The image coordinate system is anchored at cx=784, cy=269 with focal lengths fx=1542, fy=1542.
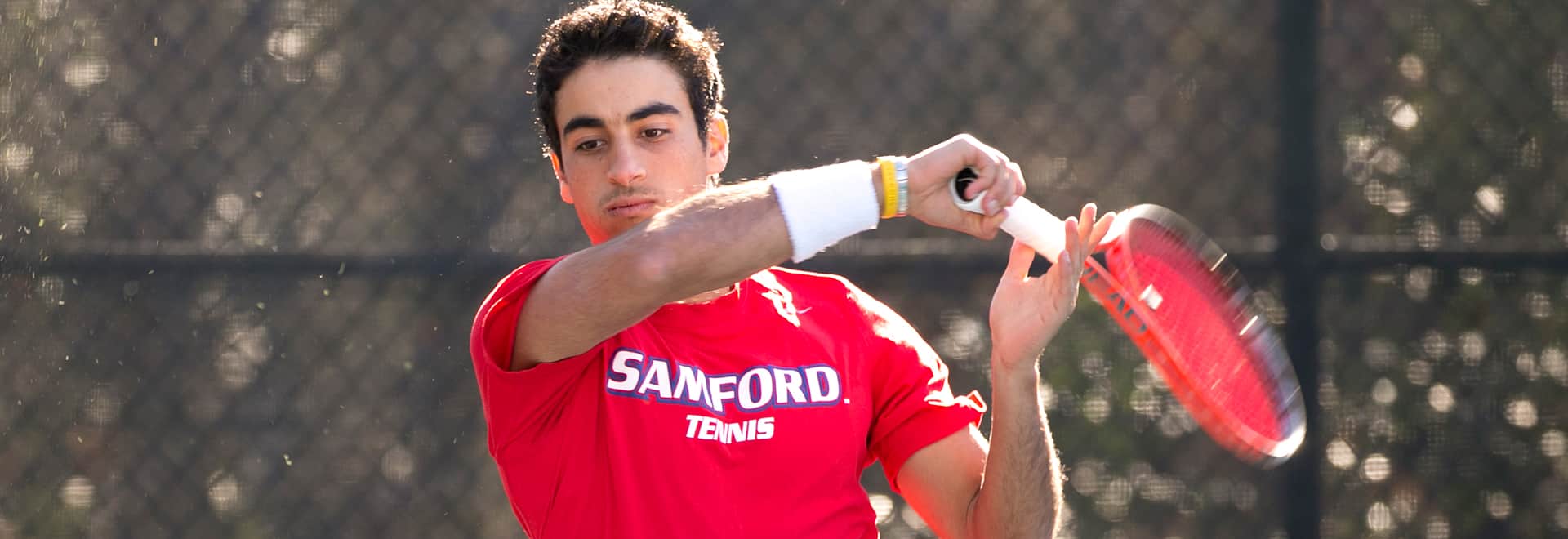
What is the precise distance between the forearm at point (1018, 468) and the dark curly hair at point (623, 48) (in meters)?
0.65

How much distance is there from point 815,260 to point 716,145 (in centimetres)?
89

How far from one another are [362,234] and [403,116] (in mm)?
275

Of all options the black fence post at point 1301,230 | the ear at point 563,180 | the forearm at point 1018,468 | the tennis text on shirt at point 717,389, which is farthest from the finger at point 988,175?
the black fence post at point 1301,230

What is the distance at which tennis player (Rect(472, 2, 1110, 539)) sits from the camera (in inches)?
77.6

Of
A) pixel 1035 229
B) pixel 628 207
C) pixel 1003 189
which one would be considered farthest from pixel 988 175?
pixel 628 207

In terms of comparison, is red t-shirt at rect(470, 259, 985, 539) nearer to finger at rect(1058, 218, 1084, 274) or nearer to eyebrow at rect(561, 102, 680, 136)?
eyebrow at rect(561, 102, 680, 136)

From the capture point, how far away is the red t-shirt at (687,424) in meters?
2.23

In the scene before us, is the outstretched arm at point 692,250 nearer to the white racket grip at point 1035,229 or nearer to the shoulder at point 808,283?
the white racket grip at point 1035,229

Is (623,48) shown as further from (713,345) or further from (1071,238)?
(1071,238)

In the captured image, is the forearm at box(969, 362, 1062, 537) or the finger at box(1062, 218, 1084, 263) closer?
the finger at box(1062, 218, 1084, 263)

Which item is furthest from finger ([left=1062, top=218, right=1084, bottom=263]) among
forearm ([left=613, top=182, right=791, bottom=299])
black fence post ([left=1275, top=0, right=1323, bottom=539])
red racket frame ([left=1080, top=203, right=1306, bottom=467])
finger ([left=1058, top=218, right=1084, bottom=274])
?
black fence post ([left=1275, top=0, right=1323, bottom=539])

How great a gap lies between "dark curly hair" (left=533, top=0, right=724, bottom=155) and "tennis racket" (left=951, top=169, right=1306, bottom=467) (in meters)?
0.61

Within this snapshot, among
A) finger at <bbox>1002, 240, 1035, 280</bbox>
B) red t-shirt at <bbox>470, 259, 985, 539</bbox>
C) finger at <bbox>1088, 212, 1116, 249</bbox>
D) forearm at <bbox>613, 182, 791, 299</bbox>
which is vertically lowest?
red t-shirt at <bbox>470, 259, 985, 539</bbox>

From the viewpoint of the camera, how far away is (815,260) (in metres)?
3.47
